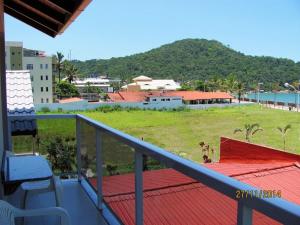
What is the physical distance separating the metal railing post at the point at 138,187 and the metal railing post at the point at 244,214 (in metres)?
0.91

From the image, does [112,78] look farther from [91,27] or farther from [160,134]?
[160,134]

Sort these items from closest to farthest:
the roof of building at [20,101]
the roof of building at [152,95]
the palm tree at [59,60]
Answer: the roof of building at [20,101] → the roof of building at [152,95] → the palm tree at [59,60]

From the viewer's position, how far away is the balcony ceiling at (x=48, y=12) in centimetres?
317

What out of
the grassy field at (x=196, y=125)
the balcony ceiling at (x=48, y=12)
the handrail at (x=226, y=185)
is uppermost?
the balcony ceiling at (x=48, y=12)

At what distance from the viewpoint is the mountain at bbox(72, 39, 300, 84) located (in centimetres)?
8838

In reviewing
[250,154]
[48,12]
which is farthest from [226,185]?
[250,154]

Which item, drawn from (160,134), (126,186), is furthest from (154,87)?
(126,186)

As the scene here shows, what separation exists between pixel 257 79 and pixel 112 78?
37.5 meters

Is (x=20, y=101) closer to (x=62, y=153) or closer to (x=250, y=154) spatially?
(x=62, y=153)

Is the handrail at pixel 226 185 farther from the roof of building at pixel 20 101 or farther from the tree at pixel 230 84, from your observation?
the tree at pixel 230 84

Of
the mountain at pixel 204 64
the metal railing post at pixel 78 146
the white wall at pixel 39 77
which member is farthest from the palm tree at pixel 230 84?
the metal railing post at pixel 78 146

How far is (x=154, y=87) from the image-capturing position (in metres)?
86.3

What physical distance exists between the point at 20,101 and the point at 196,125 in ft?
140

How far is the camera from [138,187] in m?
2.01
